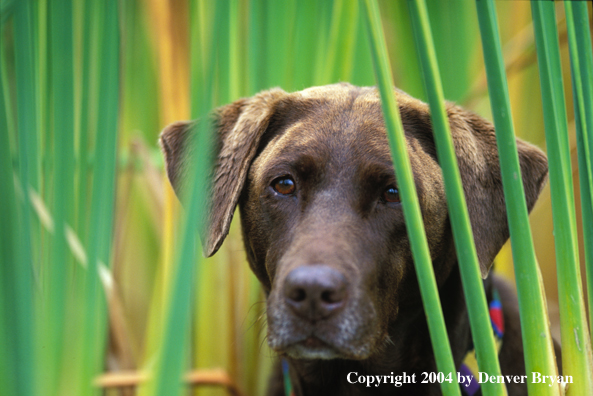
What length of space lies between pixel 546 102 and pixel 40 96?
1.30m

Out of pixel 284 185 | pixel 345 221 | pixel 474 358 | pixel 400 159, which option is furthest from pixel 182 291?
pixel 474 358

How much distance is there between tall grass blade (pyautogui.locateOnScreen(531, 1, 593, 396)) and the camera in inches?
51.4

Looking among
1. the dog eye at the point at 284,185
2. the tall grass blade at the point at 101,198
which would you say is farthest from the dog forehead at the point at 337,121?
the tall grass blade at the point at 101,198

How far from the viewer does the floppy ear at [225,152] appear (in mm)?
2037

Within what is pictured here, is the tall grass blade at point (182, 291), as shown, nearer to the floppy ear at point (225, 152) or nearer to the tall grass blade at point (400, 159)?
the tall grass blade at point (400, 159)

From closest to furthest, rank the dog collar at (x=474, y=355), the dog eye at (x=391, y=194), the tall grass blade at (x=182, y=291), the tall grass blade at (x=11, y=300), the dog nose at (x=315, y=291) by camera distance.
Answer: the tall grass blade at (x=182, y=291) < the tall grass blade at (x=11, y=300) < the dog nose at (x=315, y=291) < the dog eye at (x=391, y=194) < the dog collar at (x=474, y=355)

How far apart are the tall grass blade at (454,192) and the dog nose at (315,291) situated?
0.40 meters

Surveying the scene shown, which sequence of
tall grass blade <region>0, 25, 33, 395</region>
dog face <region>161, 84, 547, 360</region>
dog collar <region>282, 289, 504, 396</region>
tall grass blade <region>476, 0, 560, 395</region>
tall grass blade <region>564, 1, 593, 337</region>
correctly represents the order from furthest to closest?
1. dog collar <region>282, 289, 504, 396</region>
2. dog face <region>161, 84, 547, 360</region>
3. tall grass blade <region>564, 1, 593, 337</region>
4. tall grass blade <region>476, 0, 560, 395</region>
5. tall grass blade <region>0, 25, 33, 395</region>

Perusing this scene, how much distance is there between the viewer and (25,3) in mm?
1101

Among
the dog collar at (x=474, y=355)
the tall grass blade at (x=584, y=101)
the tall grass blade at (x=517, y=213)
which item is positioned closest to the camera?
the tall grass blade at (x=517, y=213)

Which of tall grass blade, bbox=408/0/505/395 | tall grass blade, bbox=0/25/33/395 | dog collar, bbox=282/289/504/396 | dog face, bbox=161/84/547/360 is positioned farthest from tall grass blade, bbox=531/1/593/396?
tall grass blade, bbox=0/25/33/395

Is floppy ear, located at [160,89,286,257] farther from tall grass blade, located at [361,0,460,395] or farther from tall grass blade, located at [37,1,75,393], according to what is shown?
tall grass blade, located at [361,0,460,395]

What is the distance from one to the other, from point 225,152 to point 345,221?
67 centimetres

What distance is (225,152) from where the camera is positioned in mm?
2193
